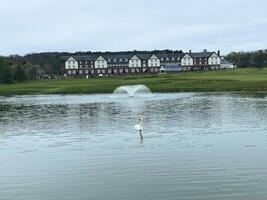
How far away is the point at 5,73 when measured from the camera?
149375 millimetres

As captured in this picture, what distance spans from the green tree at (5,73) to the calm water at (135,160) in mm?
107390

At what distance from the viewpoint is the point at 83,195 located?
1950cm

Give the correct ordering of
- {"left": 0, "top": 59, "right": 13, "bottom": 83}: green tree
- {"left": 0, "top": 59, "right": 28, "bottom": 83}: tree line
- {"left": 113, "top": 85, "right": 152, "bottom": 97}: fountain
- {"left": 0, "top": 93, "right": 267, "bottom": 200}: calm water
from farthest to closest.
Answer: {"left": 0, "top": 59, "right": 28, "bottom": 83}: tree line
{"left": 0, "top": 59, "right": 13, "bottom": 83}: green tree
{"left": 113, "top": 85, "right": 152, "bottom": 97}: fountain
{"left": 0, "top": 93, "right": 267, "bottom": 200}: calm water

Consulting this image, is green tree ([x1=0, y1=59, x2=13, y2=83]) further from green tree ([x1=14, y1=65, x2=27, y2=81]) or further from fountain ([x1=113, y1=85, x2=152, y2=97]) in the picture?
fountain ([x1=113, y1=85, x2=152, y2=97])

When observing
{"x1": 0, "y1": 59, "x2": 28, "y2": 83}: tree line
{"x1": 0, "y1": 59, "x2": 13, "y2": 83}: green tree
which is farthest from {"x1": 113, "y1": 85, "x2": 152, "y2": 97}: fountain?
{"x1": 0, "y1": 59, "x2": 28, "y2": 83}: tree line

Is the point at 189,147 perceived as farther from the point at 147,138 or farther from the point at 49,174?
the point at 49,174

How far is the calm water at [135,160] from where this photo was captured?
65.4 ft

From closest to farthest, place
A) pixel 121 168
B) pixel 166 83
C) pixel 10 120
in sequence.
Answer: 1. pixel 121 168
2. pixel 10 120
3. pixel 166 83

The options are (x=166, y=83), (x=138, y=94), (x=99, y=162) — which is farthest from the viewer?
(x=166, y=83)

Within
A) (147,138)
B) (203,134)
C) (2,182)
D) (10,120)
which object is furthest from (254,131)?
(10,120)

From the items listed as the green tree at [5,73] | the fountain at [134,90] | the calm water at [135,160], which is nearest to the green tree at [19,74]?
the green tree at [5,73]

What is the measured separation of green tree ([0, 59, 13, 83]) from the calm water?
4228 inches

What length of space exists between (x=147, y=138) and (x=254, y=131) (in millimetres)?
7140

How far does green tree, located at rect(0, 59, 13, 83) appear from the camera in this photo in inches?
5846
